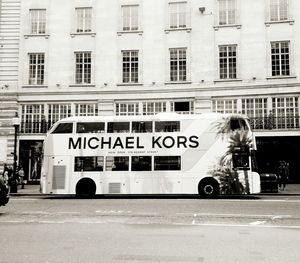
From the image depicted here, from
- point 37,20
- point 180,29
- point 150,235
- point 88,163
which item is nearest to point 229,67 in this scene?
point 180,29

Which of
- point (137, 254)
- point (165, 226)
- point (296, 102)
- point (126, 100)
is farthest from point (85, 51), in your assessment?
point (137, 254)

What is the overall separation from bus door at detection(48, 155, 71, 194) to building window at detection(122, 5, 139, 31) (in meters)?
14.2

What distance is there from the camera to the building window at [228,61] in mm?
28266

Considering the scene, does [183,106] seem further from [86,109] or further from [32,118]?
[32,118]

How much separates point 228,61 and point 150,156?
12.6 meters

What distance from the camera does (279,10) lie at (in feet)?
91.9

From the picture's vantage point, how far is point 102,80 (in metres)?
29.4

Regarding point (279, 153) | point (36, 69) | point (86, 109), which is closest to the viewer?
point (279, 153)

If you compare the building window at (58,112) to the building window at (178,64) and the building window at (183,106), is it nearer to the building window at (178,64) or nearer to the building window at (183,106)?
the building window at (183,106)

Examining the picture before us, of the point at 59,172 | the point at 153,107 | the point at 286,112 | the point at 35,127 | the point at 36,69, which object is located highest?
the point at 36,69

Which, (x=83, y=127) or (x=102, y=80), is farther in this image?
(x=102, y=80)

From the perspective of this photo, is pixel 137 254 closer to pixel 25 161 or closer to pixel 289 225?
pixel 289 225

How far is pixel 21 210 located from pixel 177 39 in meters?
19.0

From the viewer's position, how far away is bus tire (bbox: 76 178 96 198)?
18.9m
